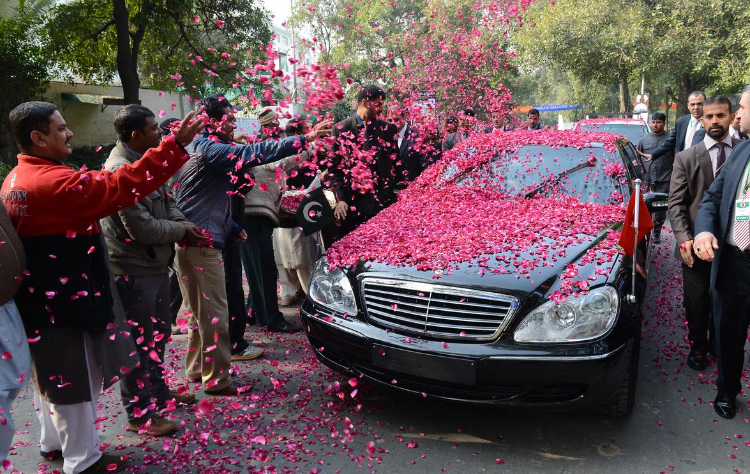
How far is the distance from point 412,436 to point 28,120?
275cm

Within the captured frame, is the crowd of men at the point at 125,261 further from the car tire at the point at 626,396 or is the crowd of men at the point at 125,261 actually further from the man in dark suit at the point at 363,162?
the car tire at the point at 626,396

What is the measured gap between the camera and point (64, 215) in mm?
2707

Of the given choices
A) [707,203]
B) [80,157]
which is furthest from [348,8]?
[707,203]

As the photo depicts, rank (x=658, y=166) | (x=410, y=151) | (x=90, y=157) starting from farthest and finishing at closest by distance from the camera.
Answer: (x=90, y=157) → (x=658, y=166) → (x=410, y=151)

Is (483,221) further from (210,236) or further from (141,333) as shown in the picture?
(141,333)

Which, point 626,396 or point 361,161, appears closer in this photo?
→ point 626,396

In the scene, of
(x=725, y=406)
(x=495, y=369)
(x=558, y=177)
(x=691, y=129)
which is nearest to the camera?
(x=495, y=369)

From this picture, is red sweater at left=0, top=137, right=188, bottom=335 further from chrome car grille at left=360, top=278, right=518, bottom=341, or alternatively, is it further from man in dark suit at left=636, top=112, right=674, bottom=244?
man in dark suit at left=636, top=112, right=674, bottom=244

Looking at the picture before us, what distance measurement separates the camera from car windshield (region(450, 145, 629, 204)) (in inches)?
183

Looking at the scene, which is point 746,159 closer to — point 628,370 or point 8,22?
point 628,370

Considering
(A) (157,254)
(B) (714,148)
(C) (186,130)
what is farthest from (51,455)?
(B) (714,148)

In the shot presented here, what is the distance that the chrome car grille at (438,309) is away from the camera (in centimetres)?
315

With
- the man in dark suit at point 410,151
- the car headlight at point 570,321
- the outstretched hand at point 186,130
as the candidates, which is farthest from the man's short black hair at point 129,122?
the man in dark suit at point 410,151

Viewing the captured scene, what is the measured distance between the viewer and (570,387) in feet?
10.1
